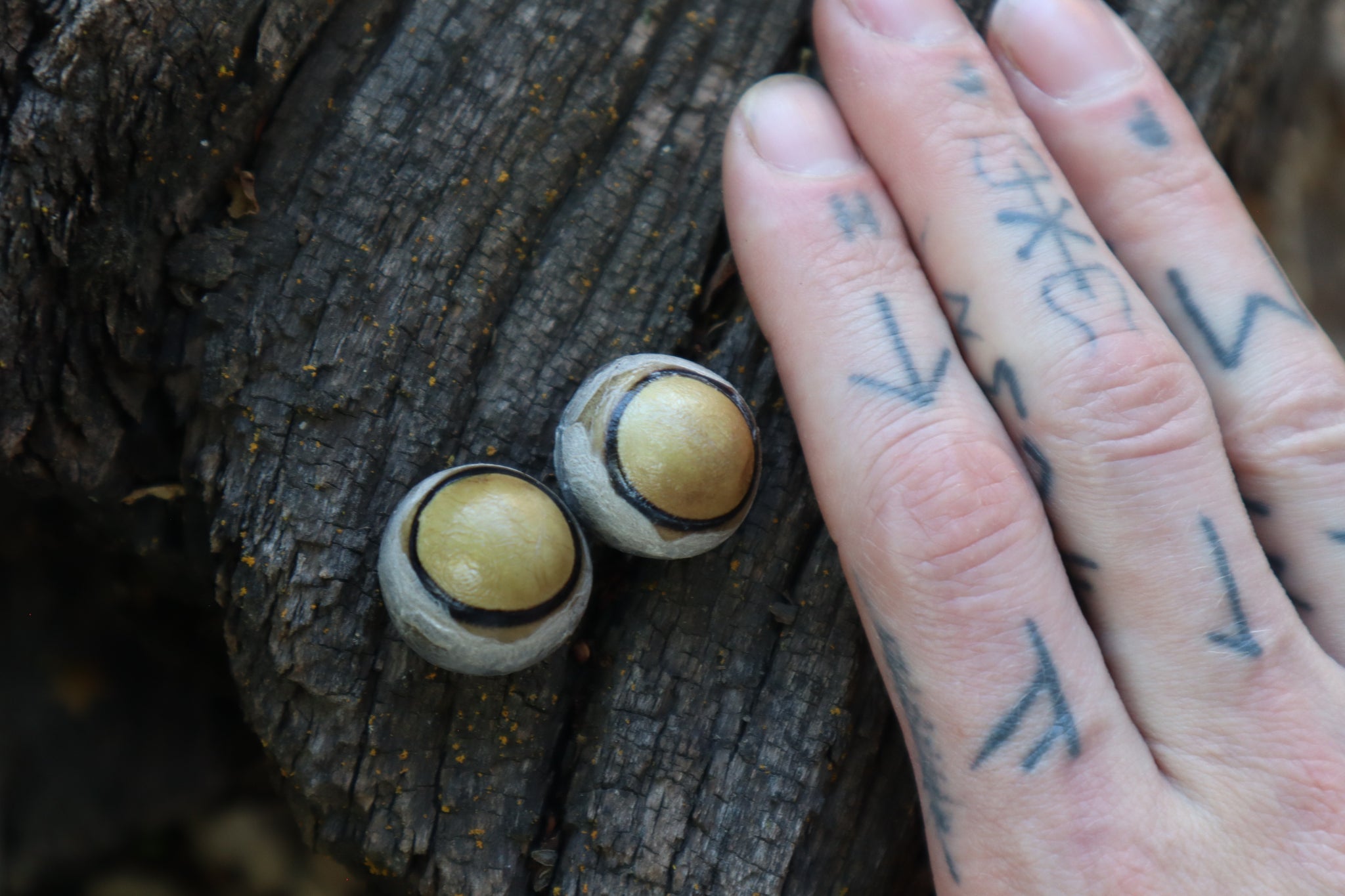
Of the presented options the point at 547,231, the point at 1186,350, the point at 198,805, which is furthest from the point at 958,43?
the point at 198,805

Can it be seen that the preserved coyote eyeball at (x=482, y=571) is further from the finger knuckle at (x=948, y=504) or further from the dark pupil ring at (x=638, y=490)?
the finger knuckle at (x=948, y=504)

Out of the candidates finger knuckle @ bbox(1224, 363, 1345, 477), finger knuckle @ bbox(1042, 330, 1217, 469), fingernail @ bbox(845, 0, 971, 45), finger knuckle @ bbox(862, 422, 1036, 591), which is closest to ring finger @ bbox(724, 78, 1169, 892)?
finger knuckle @ bbox(862, 422, 1036, 591)

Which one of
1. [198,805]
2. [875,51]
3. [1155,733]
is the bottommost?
[198,805]

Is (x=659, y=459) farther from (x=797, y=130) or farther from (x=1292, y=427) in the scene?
(x=1292, y=427)

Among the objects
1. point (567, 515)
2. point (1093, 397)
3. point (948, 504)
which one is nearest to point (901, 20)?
point (1093, 397)

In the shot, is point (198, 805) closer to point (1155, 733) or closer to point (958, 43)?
point (1155, 733)

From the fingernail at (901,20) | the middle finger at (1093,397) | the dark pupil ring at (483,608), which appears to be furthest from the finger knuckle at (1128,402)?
the dark pupil ring at (483,608)

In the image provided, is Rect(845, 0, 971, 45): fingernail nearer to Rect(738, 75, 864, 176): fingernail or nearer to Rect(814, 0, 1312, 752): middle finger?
Rect(814, 0, 1312, 752): middle finger
